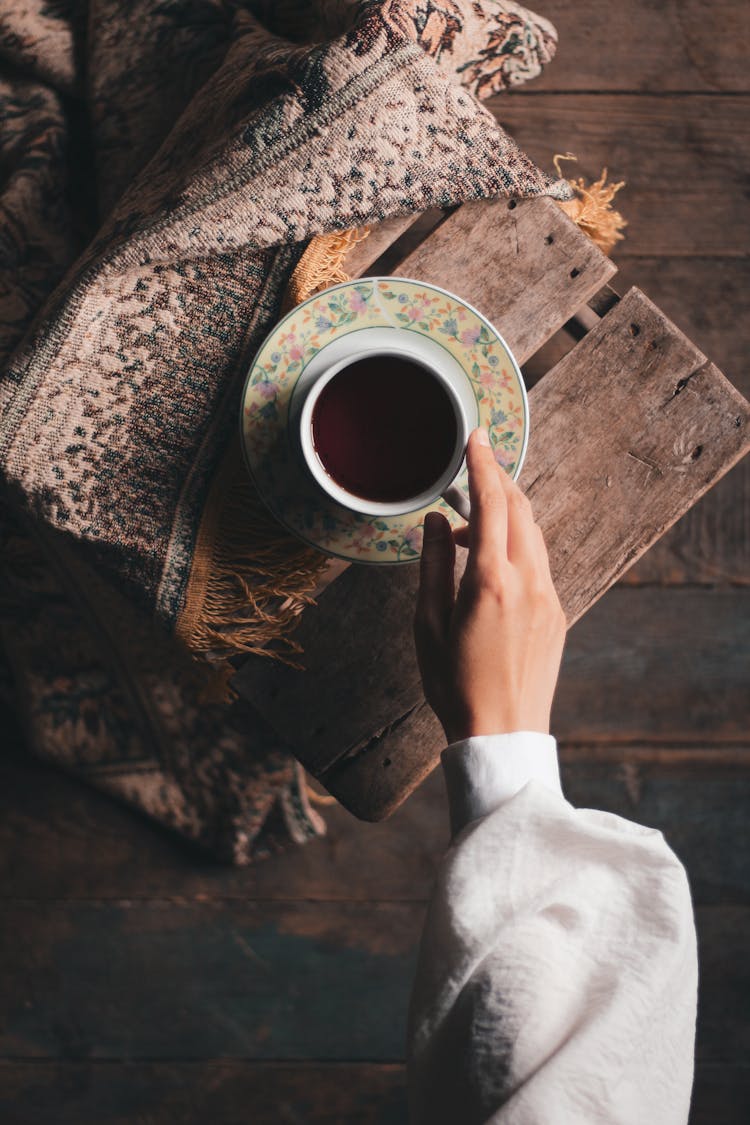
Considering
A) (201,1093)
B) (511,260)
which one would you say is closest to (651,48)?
(511,260)

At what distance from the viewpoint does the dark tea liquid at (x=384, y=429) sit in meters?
0.66

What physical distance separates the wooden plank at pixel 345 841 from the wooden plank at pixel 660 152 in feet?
2.24

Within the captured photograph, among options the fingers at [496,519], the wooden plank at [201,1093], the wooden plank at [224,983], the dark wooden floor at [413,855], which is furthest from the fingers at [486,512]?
the wooden plank at [201,1093]

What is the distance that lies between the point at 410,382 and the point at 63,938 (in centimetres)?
90

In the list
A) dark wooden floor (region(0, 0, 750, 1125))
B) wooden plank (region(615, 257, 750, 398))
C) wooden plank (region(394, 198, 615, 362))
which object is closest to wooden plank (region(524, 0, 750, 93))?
dark wooden floor (region(0, 0, 750, 1125))

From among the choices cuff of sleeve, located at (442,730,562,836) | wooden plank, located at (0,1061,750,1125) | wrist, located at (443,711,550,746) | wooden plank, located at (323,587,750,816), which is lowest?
wooden plank, located at (0,1061,750,1125)

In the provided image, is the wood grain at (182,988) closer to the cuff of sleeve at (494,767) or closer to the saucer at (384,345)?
the cuff of sleeve at (494,767)

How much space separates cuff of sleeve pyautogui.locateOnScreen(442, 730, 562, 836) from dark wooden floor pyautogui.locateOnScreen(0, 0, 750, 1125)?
1.72ft

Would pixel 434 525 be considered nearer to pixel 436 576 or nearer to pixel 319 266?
pixel 436 576

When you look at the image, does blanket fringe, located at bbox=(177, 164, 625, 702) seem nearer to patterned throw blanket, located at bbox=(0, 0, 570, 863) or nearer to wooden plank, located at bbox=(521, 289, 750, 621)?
patterned throw blanket, located at bbox=(0, 0, 570, 863)

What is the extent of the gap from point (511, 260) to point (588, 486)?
203 millimetres

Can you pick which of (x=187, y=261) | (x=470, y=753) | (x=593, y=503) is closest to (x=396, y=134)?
(x=187, y=261)

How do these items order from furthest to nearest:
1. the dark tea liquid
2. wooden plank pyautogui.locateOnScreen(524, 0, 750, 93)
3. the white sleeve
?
wooden plank pyautogui.locateOnScreen(524, 0, 750, 93), the dark tea liquid, the white sleeve

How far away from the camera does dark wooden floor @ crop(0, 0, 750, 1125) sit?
111 cm
